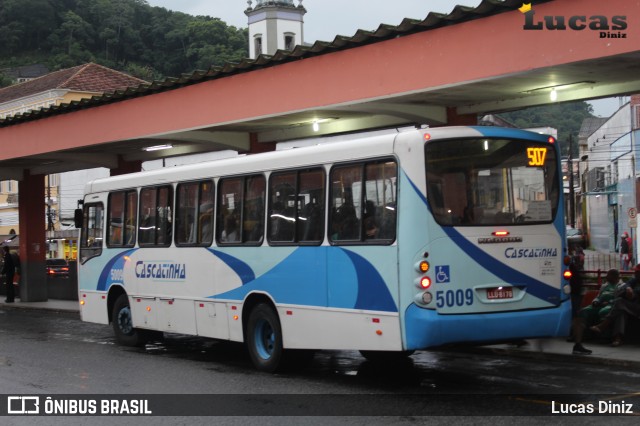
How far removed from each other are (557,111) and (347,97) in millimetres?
84799

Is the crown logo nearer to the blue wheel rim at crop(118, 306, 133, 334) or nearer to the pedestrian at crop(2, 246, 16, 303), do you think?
the blue wheel rim at crop(118, 306, 133, 334)

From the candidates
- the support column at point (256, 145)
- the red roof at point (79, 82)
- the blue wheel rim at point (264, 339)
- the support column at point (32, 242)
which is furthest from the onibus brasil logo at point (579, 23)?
the red roof at point (79, 82)

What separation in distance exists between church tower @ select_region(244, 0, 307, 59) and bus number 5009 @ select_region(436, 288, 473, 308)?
9424cm

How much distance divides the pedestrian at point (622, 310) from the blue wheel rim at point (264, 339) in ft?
17.6

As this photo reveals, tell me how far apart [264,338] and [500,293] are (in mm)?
3835

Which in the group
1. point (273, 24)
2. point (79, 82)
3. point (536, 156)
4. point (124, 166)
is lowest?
point (536, 156)

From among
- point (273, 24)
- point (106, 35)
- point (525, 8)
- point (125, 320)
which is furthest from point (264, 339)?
point (106, 35)

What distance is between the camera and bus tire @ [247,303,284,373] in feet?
43.2

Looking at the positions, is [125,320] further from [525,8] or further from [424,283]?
[525,8]

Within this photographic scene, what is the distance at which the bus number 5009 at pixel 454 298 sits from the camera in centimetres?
1085

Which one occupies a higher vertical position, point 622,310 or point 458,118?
point 458,118

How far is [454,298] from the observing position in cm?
1095

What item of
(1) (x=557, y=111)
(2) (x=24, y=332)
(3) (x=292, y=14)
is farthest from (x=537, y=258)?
(3) (x=292, y=14)

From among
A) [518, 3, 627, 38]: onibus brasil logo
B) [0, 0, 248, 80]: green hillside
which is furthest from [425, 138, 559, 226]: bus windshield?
[0, 0, 248, 80]: green hillside
